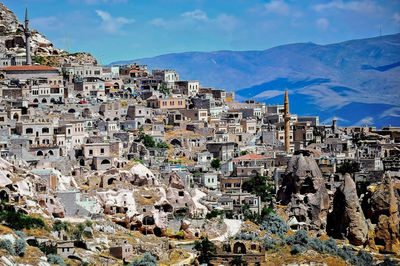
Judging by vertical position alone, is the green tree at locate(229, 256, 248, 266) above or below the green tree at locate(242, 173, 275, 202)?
below

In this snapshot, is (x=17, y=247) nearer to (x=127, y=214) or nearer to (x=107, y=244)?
(x=107, y=244)

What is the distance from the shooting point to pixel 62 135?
7556cm

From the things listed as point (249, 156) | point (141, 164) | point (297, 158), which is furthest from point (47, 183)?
point (249, 156)

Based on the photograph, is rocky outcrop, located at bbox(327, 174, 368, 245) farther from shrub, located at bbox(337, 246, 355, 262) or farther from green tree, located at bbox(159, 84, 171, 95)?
green tree, located at bbox(159, 84, 171, 95)

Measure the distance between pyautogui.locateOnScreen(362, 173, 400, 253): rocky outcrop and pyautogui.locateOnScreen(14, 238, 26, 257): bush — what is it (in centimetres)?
2867

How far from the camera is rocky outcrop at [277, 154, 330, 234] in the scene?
73.6 m

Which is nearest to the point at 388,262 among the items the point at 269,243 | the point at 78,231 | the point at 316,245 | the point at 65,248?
the point at 316,245

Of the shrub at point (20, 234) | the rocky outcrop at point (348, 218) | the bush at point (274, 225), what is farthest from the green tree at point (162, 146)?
the shrub at point (20, 234)

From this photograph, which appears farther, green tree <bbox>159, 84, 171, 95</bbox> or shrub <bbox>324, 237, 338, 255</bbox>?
green tree <bbox>159, 84, 171, 95</bbox>

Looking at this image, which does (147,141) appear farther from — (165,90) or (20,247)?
(20,247)

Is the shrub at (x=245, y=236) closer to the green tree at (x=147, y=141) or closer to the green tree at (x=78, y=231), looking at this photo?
the green tree at (x=78, y=231)

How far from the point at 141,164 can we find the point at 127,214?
8267mm

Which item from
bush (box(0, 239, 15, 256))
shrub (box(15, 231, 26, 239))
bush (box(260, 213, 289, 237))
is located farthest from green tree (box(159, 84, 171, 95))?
bush (box(0, 239, 15, 256))

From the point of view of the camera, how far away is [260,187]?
3127 inches
